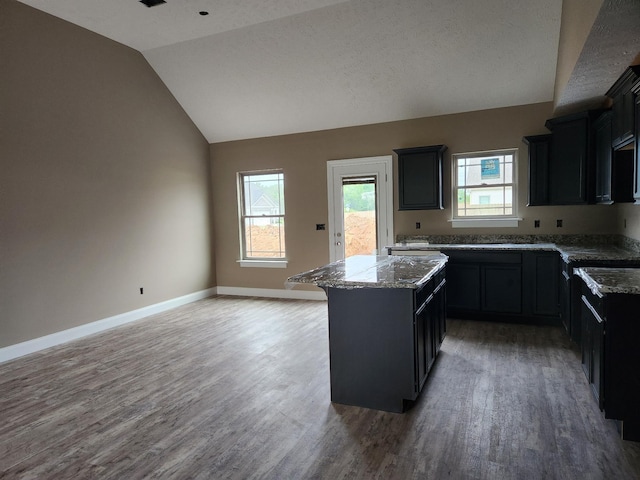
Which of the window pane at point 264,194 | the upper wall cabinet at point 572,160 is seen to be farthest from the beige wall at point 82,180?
the upper wall cabinet at point 572,160

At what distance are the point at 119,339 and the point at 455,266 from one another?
3.92 m

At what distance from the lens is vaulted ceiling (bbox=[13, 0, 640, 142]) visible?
13.3ft

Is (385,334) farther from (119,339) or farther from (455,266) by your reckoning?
(119,339)

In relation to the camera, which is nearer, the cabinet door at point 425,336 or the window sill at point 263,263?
the cabinet door at point 425,336

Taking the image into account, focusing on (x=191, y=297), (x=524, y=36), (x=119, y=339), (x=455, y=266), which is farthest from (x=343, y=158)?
(x=119, y=339)

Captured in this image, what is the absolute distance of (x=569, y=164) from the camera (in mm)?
4430

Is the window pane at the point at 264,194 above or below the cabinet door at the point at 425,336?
above

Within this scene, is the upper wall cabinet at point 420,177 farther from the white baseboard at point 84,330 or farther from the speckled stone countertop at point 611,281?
the white baseboard at point 84,330

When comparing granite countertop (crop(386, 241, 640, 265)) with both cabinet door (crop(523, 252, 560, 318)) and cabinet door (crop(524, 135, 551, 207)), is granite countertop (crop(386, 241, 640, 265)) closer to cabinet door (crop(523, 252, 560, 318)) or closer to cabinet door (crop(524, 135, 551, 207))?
cabinet door (crop(523, 252, 560, 318))

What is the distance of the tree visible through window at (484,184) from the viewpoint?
5.21 metres

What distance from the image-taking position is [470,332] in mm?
4410

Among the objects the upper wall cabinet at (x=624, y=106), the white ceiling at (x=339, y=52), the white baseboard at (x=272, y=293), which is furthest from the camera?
the white baseboard at (x=272, y=293)

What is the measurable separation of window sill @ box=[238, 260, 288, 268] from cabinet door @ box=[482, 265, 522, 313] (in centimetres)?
305

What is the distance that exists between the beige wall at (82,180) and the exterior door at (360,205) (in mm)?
2282
